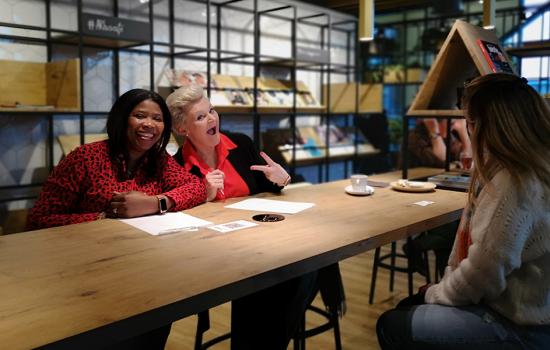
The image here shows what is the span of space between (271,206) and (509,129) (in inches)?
39.2

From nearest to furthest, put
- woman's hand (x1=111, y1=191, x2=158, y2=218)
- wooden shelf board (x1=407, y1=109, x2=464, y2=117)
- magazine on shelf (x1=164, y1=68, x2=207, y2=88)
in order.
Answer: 1. woman's hand (x1=111, y1=191, x2=158, y2=218)
2. wooden shelf board (x1=407, y1=109, x2=464, y2=117)
3. magazine on shelf (x1=164, y1=68, x2=207, y2=88)

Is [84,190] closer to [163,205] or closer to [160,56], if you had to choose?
[163,205]

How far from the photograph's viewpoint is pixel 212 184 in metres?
2.20

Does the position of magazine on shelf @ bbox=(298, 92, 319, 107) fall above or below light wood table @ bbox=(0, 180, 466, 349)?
above

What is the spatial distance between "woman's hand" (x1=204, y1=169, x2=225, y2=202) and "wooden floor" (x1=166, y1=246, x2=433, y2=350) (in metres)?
0.91

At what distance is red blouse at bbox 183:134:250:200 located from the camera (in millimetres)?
2420

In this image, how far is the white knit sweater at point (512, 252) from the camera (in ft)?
4.31

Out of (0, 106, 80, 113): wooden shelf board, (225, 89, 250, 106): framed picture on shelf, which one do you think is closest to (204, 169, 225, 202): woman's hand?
(0, 106, 80, 113): wooden shelf board

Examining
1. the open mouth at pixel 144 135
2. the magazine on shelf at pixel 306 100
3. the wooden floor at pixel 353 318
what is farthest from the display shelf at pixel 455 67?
the magazine on shelf at pixel 306 100

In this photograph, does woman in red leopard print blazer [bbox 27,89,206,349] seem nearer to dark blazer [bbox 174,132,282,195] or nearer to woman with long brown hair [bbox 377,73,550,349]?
dark blazer [bbox 174,132,282,195]

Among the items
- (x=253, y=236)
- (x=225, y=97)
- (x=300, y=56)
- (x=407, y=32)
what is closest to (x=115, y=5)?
(x=225, y=97)

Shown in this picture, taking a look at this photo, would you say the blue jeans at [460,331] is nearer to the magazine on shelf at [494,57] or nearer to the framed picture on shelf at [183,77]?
the magazine on shelf at [494,57]

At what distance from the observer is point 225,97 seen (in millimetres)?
4613

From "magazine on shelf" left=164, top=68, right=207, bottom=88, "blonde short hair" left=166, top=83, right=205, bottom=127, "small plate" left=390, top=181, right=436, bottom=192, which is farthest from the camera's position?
"magazine on shelf" left=164, top=68, right=207, bottom=88
